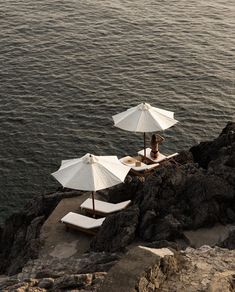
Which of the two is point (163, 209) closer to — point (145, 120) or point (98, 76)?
point (145, 120)

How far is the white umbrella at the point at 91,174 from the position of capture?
72.4 feet

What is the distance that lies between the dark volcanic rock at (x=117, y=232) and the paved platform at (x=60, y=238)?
918 mm

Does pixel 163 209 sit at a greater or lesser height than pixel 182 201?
lesser

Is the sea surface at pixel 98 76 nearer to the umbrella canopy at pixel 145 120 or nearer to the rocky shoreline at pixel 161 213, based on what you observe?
the umbrella canopy at pixel 145 120

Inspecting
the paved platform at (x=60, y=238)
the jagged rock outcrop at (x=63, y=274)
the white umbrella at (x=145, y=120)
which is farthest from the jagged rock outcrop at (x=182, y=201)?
the white umbrella at (x=145, y=120)

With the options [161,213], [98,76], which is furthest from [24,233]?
[98,76]

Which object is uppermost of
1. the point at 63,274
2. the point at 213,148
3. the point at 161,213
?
the point at 213,148

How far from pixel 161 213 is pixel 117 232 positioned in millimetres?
2049

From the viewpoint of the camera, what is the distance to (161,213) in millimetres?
21938

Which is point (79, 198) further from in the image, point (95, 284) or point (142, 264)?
point (142, 264)

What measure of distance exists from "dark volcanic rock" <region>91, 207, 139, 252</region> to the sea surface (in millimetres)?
10366

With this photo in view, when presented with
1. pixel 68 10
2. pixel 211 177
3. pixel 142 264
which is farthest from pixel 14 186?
pixel 68 10

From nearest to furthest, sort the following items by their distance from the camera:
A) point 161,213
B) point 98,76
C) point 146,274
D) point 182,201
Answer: point 146,274 < point 161,213 < point 182,201 < point 98,76

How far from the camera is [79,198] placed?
25.6 metres
